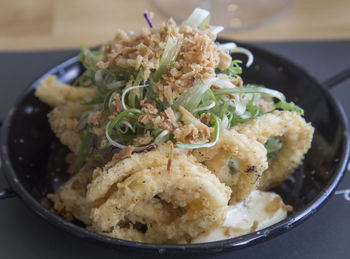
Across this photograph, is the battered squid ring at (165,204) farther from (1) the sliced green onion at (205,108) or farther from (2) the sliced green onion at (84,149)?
(2) the sliced green onion at (84,149)

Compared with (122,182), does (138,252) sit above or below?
below

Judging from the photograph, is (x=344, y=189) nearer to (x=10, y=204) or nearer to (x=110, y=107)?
(x=110, y=107)

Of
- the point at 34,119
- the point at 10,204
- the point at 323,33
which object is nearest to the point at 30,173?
the point at 10,204

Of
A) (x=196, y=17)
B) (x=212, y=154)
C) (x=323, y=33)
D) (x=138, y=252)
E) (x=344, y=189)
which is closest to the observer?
(x=138, y=252)

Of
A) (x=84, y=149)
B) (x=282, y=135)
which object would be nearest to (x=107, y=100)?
(x=84, y=149)

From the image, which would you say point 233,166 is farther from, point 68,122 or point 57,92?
point 57,92

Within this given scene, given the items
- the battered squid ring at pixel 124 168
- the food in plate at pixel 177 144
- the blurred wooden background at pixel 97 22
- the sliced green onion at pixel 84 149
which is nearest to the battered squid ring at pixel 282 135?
the food in plate at pixel 177 144
